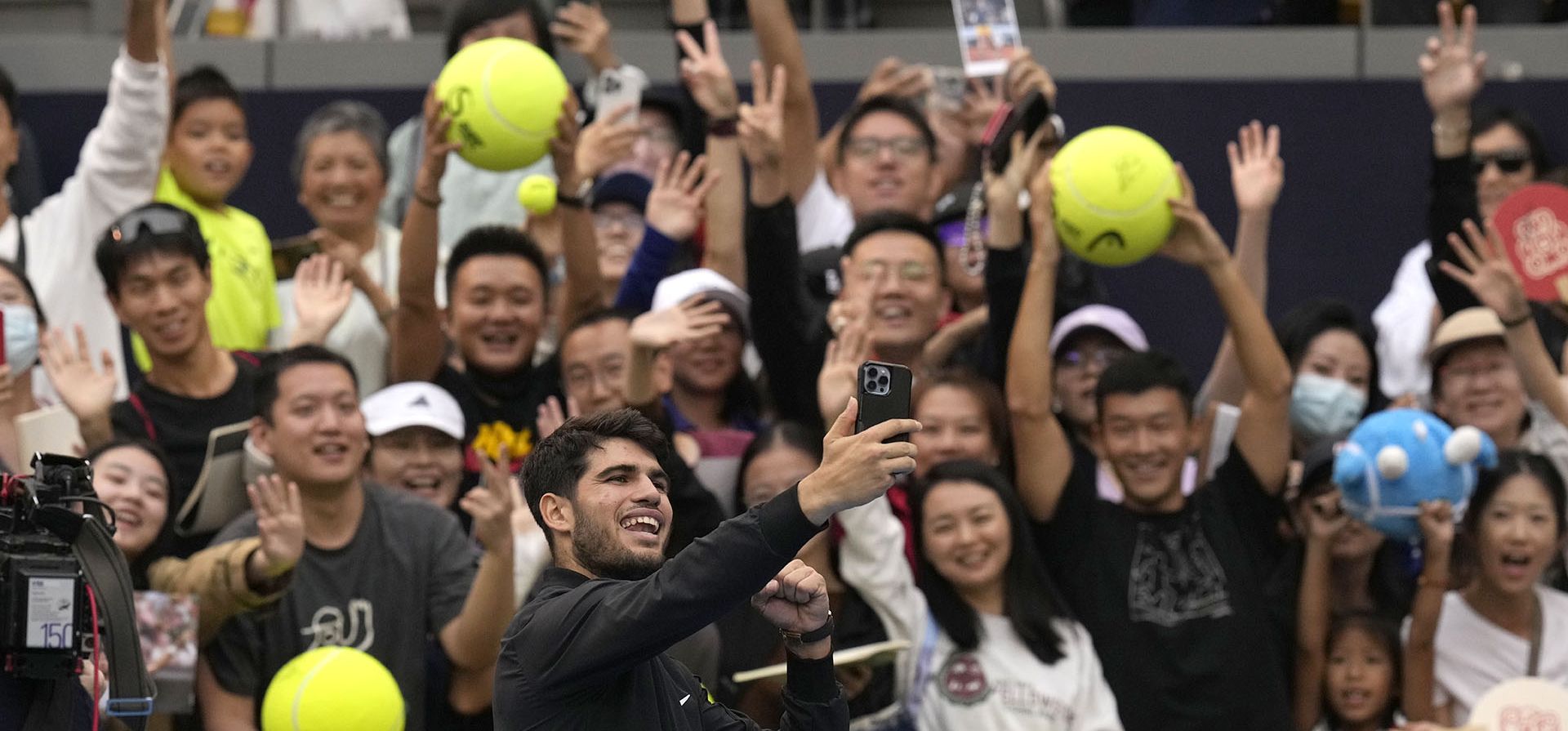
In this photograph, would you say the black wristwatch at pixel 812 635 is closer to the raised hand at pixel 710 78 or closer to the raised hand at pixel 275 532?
the raised hand at pixel 275 532

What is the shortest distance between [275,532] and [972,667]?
1852mm

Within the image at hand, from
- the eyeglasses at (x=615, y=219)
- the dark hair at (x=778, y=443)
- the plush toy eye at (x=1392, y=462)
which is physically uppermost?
the eyeglasses at (x=615, y=219)

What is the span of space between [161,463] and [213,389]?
1.86 ft

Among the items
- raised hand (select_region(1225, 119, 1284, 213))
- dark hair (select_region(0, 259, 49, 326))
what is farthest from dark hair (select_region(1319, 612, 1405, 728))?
dark hair (select_region(0, 259, 49, 326))

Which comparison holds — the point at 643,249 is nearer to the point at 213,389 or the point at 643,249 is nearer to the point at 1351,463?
the point at 213,389

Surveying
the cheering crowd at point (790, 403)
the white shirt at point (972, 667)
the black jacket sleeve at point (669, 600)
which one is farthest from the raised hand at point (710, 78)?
the black jacket sleeve at point (669, 600)

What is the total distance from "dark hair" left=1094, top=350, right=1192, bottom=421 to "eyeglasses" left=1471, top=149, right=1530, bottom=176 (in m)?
1.90

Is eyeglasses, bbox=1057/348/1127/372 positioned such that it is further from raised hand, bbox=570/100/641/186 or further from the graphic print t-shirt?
the graphic print t-shirt

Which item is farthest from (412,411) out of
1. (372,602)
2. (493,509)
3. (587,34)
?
(587,34)

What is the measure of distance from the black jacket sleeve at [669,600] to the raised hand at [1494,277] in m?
3.50

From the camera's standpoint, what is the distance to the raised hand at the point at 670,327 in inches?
230

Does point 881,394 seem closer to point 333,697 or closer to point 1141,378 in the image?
point 333,697

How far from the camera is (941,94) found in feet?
25.8

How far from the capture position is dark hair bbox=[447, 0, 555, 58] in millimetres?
7188
